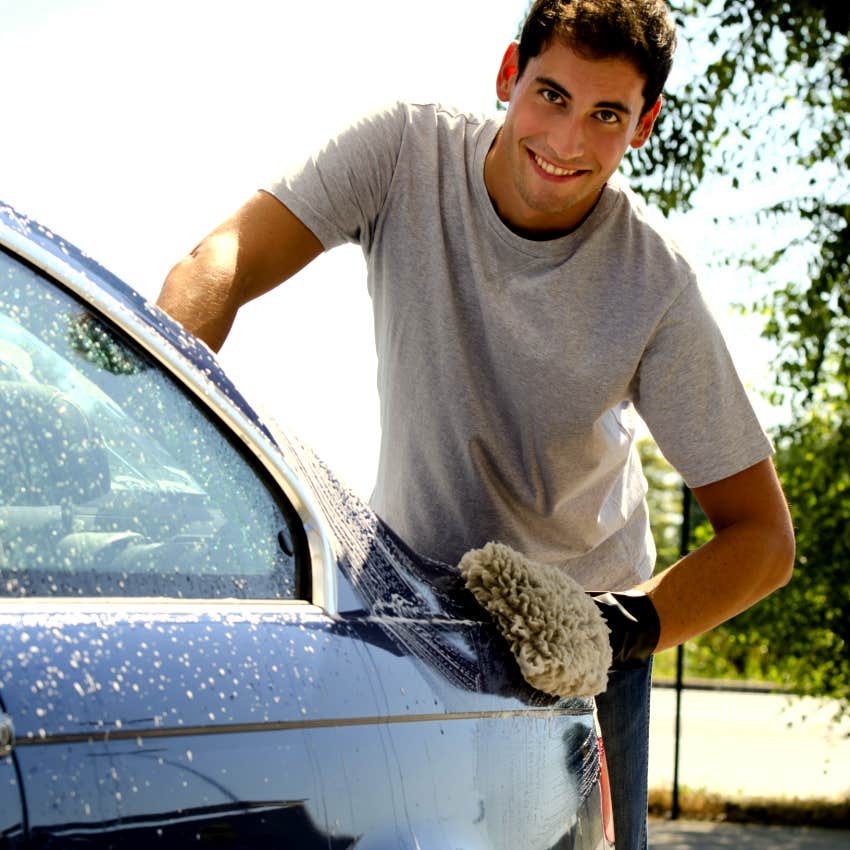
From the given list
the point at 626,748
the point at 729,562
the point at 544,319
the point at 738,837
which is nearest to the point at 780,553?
the point at 729,562

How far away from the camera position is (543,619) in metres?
1.81

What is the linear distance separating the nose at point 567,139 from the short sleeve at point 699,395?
1.01ft

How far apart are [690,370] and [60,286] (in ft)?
4.08

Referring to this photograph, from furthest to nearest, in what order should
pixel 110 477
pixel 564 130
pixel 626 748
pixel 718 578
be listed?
pixel 626 748
pixel 564 130
pixel 718 578
pixel 110 477

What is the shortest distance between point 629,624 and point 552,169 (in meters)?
0.82

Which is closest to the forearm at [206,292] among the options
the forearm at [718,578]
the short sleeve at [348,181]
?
the short sleeve at [348,181]

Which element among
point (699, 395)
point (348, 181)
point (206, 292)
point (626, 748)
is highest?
point (348, 181)

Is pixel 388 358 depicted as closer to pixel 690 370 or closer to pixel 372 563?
pixel 690 370

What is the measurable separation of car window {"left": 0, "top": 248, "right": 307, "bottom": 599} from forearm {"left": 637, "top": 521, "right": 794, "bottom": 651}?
88cm

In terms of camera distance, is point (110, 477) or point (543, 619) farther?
point (543, 619)

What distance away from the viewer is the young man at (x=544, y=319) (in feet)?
7.68

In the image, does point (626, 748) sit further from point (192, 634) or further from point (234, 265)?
point (192, 634)

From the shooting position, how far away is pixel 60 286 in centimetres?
145

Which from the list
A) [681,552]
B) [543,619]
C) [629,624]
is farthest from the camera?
[681,552]
